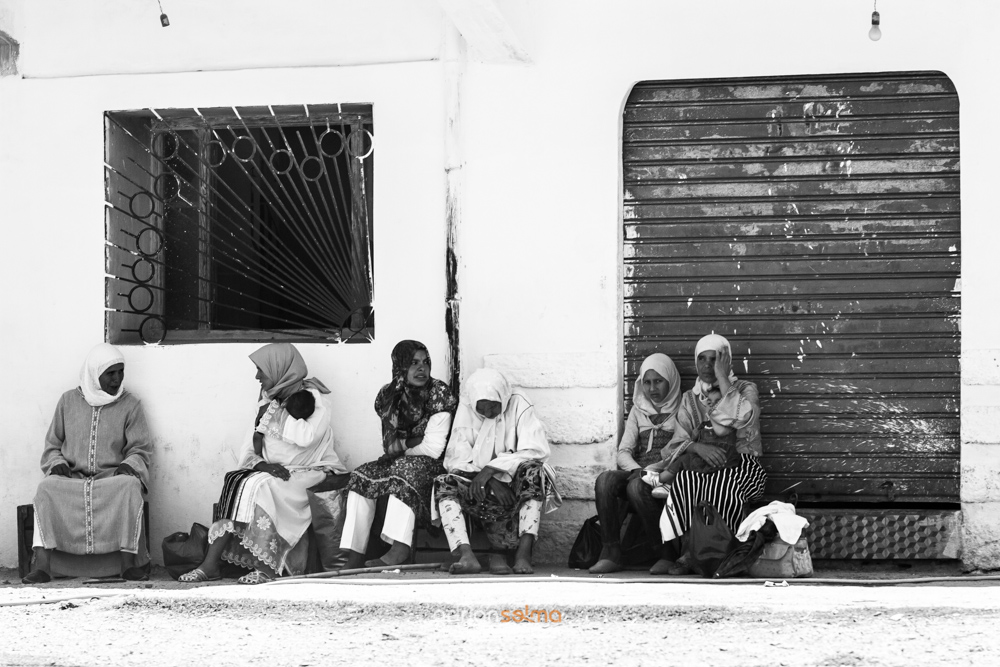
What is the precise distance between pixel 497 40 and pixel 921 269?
253 cm

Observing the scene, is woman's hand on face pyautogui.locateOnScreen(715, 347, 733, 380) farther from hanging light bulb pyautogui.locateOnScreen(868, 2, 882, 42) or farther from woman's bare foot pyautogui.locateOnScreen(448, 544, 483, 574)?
hanging light bulb pyautogui.locateOnScreen(868, 2, 882, 42)

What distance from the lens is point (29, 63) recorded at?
7.59 m

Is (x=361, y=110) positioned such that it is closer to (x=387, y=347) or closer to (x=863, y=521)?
(x=387, y=347)

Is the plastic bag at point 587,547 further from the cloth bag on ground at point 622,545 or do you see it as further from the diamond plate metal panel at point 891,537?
the diamond plate metal panel at point 891,537

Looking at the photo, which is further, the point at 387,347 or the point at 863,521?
the point at 387,347

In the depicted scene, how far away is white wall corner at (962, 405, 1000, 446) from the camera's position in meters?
6.77

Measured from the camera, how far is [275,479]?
684 cm

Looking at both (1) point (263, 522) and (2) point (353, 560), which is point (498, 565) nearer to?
(2) point (353, 560)

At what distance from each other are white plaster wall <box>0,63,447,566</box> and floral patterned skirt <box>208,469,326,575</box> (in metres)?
0.56

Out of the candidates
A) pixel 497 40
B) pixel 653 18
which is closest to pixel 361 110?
pixel 497 40

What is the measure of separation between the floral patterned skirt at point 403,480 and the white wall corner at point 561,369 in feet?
2.23

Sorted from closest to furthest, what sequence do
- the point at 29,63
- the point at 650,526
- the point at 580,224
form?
1. the point at 650,526
2. the point at 580,224
3. the point at 29,63

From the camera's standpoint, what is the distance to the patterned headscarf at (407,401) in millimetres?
6957

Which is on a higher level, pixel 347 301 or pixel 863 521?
pixel 347 301
